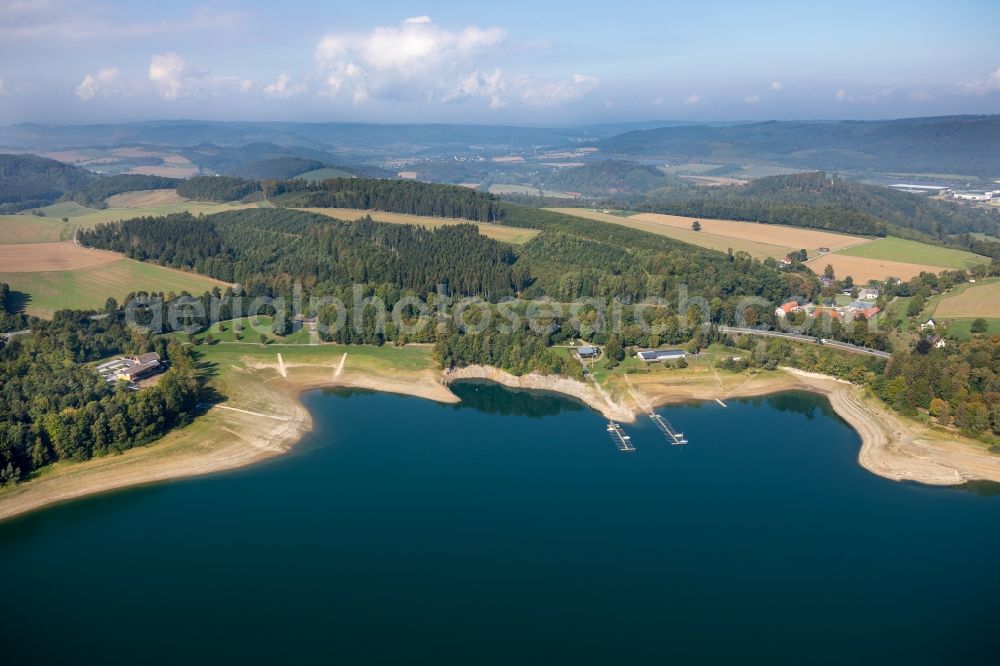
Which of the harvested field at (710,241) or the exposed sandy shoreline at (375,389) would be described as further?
the harvested field at (710,241)

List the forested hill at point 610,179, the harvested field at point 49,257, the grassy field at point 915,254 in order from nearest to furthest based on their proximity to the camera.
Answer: the harvested field at point 49,257
the grassy field at point 915,254
the forested hill at point 610,179

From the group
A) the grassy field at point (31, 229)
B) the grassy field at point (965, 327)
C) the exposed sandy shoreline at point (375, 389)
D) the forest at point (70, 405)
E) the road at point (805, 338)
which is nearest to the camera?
the exposed sandy shoreline at point (375, 389)

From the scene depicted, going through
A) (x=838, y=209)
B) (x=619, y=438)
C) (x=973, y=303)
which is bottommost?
(x=619, y=438)

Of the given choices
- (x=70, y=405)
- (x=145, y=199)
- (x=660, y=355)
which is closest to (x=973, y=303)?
(x=660, y=355)

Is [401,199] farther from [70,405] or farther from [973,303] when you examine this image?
[973,303]

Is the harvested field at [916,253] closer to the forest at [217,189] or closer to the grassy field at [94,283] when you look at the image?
the grassy field at [94,283]

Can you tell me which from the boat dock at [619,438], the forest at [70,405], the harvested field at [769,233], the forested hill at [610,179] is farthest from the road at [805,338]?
the forested hill at [610,179]

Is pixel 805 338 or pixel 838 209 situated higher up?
pixel 838 209
